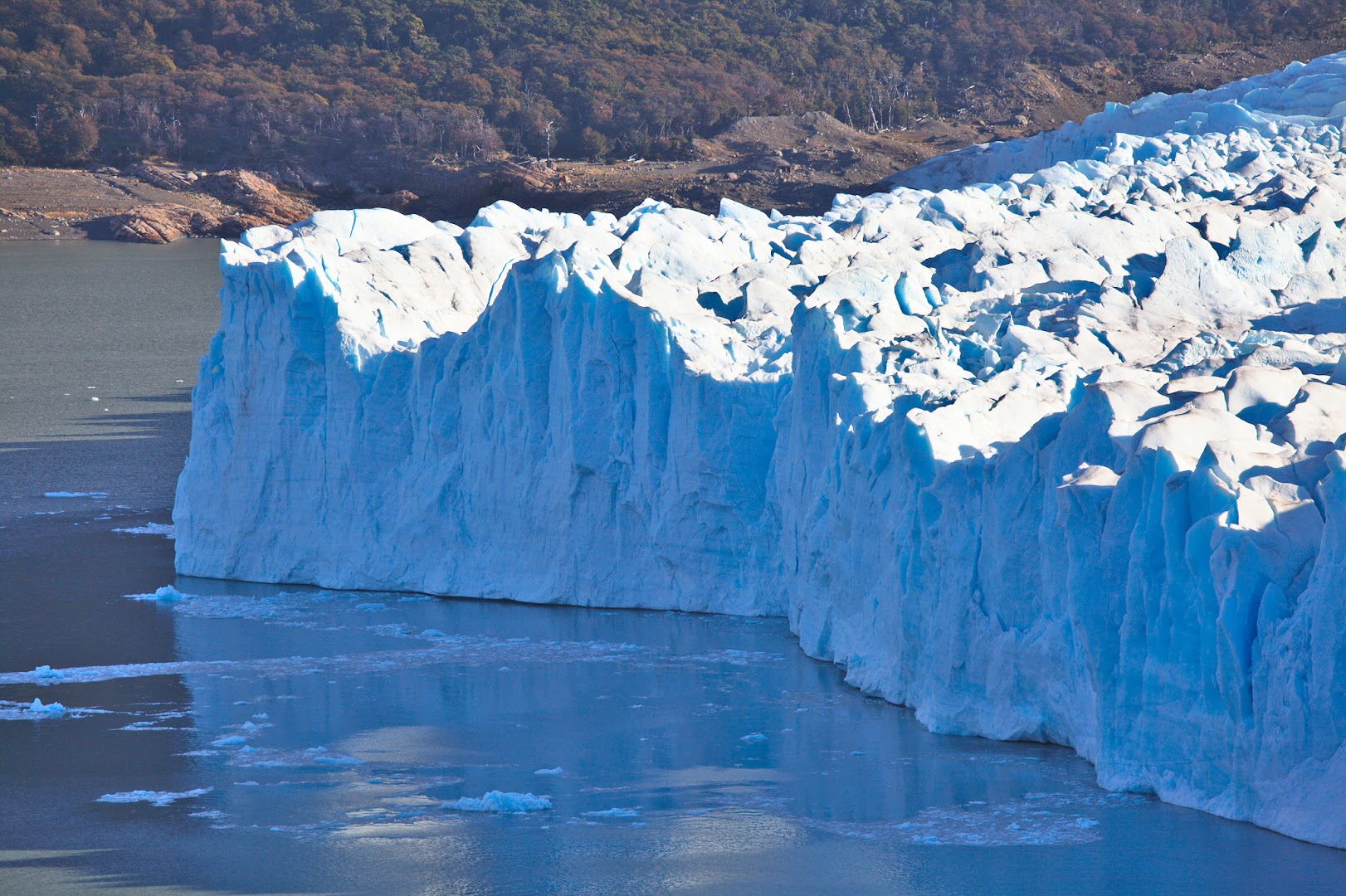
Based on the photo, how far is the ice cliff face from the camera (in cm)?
693

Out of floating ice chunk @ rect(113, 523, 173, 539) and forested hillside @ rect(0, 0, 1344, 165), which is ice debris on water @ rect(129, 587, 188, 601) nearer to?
floating ice chunk @ rect(113, 523, 173, 539)

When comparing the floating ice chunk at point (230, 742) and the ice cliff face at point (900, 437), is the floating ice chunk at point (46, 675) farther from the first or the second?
the ice cliff face at point (900, 437)

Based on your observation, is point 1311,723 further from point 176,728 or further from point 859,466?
point 176,728

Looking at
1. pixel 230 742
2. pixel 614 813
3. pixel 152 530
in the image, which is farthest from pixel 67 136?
pixel 614 813

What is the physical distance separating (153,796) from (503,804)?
1714 millimetres

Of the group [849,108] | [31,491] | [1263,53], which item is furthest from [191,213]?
[31,491]

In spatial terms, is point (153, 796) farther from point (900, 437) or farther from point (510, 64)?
point (510, 64)

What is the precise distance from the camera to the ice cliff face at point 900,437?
22.7 feet

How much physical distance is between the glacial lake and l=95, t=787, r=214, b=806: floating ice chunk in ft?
0.10

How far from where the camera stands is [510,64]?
172ft

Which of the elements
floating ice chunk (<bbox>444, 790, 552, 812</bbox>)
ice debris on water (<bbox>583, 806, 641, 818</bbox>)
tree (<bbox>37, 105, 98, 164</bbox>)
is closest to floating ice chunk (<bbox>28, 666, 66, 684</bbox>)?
floating ice chunk (<bbox>444, 790, 552, 812</bbox>)

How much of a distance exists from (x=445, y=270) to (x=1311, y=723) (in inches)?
318

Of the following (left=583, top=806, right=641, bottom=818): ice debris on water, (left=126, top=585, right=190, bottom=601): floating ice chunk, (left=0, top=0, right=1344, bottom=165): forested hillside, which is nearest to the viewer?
(left=583, top=806, right=641, bottom=818): ice debris on water

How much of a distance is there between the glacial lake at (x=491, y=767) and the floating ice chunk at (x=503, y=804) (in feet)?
0.17
